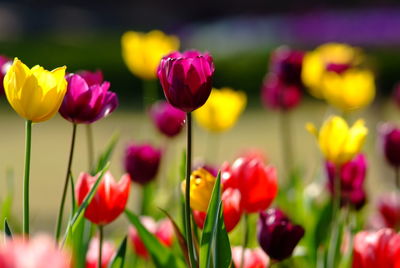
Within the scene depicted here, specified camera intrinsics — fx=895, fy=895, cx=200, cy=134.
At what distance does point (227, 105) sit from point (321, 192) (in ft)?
0.91

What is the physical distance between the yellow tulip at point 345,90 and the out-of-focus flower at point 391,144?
40 cm

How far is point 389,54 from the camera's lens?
39.9 ft

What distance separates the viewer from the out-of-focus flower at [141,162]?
162 centimetres

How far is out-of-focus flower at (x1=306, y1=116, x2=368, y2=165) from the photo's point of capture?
4.23ft

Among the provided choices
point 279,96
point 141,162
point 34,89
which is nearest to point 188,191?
point 34,89

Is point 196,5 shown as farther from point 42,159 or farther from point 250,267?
point 250,267

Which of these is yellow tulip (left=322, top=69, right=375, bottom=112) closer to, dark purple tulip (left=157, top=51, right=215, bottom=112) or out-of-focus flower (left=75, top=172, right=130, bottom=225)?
out-of-focus flower (left=75, top=172, right=130, bottom=225)

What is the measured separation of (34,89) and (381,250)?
0.45 m

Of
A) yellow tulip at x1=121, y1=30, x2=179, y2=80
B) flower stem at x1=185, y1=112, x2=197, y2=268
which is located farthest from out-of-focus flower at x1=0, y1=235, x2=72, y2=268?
yellow tulip at x1=121, y1=30, x2=179, y2=80

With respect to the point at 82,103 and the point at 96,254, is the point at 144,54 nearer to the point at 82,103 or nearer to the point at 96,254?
the point at 96,254

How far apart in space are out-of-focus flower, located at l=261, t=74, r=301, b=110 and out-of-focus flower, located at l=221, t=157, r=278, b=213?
980mm

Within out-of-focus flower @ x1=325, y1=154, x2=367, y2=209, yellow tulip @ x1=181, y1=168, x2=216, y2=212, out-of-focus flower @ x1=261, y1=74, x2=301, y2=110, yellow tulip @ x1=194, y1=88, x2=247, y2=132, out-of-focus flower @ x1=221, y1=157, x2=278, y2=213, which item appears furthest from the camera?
out-of-focus flower @ x1=261, y1=74, x2=301, y2=110

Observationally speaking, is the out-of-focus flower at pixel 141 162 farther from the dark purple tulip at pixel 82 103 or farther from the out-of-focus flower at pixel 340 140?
the dark purple tulip at pixel 82 103

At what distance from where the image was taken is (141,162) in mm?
1620
